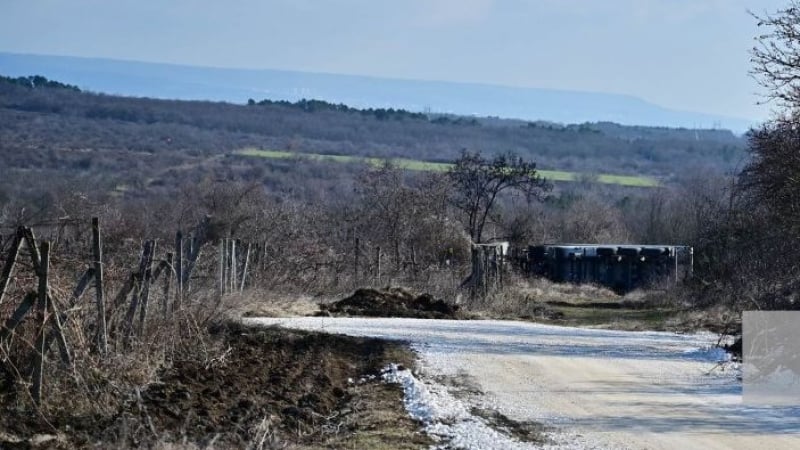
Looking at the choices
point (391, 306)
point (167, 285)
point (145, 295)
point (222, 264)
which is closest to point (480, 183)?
point (391, 306)

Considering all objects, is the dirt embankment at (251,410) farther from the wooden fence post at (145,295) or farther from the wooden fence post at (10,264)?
the wooden fence post at (10,264)

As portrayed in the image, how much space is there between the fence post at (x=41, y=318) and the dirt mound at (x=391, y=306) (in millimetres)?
16252

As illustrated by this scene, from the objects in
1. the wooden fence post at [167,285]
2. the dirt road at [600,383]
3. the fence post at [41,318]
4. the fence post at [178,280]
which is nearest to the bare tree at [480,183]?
the dirt road at [600,383]

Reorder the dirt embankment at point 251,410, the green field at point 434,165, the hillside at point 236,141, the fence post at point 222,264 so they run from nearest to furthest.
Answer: the dirt embankment at point 251,410, the fence post at point 222,264, the hillside at point 236,141, the green field at point 434,165

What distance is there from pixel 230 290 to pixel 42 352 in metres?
14.8

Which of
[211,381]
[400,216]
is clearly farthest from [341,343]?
[400,216]

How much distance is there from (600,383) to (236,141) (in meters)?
132

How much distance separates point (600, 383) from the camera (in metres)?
18.1

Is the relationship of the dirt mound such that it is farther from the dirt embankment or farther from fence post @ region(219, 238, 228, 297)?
the dirt embankment

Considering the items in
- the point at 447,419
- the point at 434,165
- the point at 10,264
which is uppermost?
the point at 434,165

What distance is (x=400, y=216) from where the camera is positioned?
55312mm

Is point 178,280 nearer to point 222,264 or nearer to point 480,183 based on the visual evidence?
point 222,264

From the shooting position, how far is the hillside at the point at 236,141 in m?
112

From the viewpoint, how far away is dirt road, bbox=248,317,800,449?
14.1m
